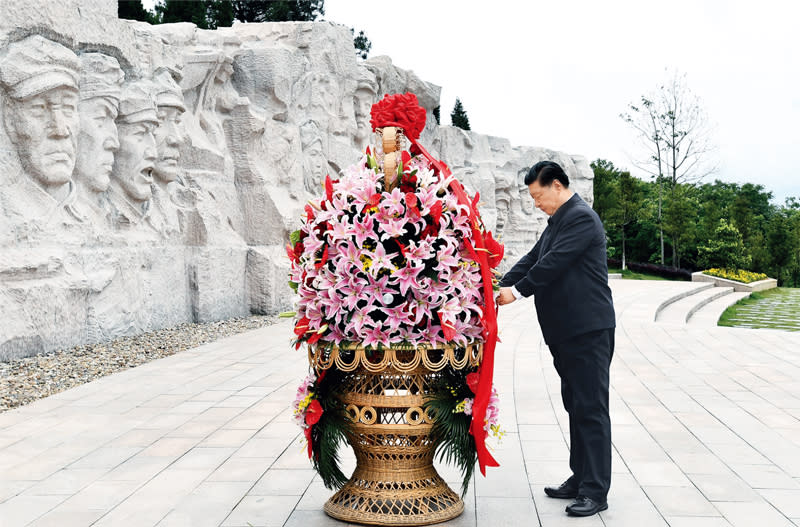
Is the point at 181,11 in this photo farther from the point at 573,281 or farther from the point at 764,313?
the point at 573,281

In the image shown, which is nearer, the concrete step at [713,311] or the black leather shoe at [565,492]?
the black leather shoe at [565,492]

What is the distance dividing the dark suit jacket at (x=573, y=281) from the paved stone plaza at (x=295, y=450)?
0.85 m

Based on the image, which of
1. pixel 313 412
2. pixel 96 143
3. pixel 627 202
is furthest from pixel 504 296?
pixel 627 202

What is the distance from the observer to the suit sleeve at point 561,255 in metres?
3.28

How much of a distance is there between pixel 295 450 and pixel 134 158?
5853 mm

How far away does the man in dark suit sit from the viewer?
3260mm

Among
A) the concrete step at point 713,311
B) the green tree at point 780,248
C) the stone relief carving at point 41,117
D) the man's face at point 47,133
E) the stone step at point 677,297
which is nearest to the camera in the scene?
the stone relief carving at point 41,117

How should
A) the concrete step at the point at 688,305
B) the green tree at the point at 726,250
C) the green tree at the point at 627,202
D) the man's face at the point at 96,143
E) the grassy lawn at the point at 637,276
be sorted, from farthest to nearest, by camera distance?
the green tree at the point at 627,202, the grassy lawn at the point at 637,276, the green tree at the point at 726,250, the concrete step at the point at 688,305, the man's face at the point at 96,143

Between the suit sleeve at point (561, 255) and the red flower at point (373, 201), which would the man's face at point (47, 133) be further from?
the suit sleeve at point (561, 255)

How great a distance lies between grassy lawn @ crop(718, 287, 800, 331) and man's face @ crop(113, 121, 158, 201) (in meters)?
10.7

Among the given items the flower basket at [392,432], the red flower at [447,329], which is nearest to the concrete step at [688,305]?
the flower basket at [392,432]

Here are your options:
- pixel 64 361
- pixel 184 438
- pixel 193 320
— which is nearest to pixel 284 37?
pixel 193 320

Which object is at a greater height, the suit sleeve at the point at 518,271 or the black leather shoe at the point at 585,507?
the suit sleeve at the point at 518,271

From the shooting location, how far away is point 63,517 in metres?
3.19
